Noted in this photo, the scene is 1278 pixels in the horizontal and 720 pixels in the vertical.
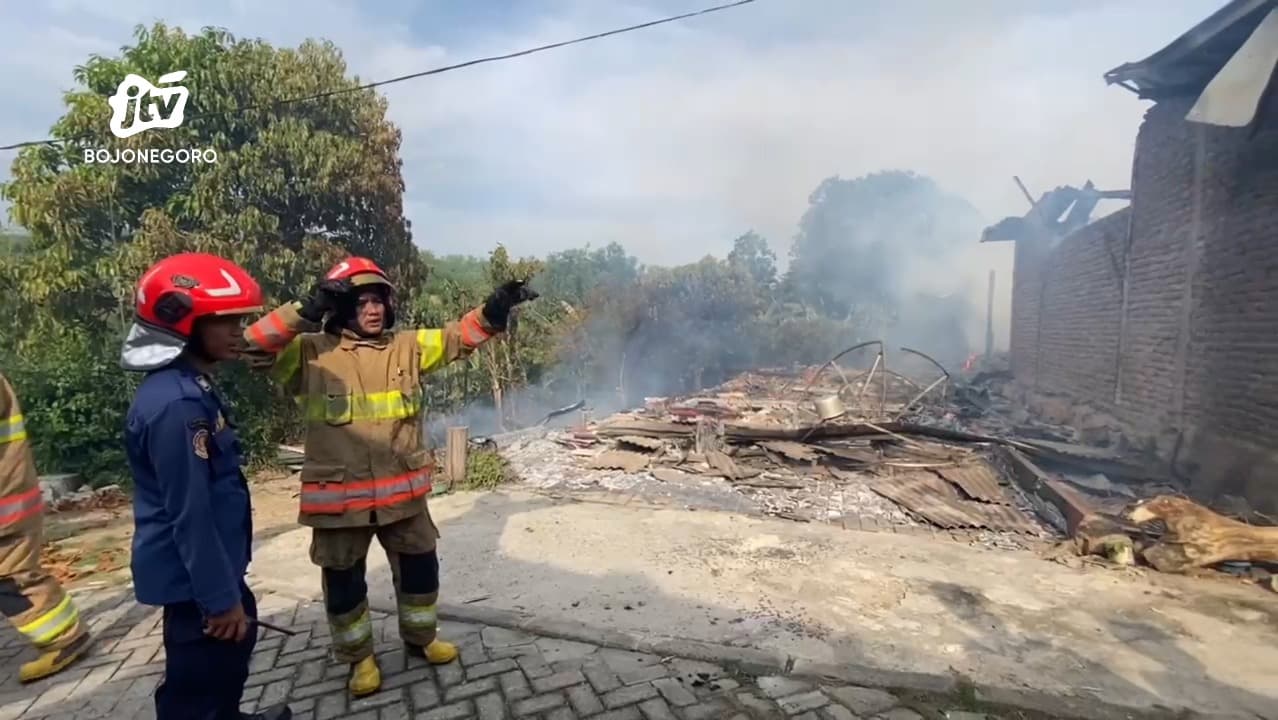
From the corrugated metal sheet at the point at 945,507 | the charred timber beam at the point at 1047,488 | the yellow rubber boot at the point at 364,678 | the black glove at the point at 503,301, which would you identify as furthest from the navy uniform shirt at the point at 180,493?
the charred timber beam at the point at 1047,488

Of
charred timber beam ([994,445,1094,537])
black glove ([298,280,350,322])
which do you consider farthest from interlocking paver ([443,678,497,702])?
charred timber beam ([994,445,1094,537])

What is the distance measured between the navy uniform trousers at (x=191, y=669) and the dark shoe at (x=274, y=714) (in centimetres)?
35

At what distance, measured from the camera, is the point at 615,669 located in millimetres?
3150

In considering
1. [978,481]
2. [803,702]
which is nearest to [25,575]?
[803,702]

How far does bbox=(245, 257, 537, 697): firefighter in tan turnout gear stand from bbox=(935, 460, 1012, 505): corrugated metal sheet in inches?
225

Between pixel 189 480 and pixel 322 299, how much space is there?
0.99 m

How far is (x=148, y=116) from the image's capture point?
25.1 ft

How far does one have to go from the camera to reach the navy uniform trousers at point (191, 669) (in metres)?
2.16

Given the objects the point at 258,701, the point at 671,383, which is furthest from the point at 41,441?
the point at 671,383

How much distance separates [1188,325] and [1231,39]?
9.76 feet

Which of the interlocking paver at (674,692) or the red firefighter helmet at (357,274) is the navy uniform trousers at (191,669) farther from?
the interlocking paver at (674,692)

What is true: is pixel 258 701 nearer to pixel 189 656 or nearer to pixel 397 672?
pixel 397 672

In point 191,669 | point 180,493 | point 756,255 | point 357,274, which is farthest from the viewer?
point 756,255

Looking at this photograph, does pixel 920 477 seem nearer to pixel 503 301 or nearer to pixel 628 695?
pixel 628 695
